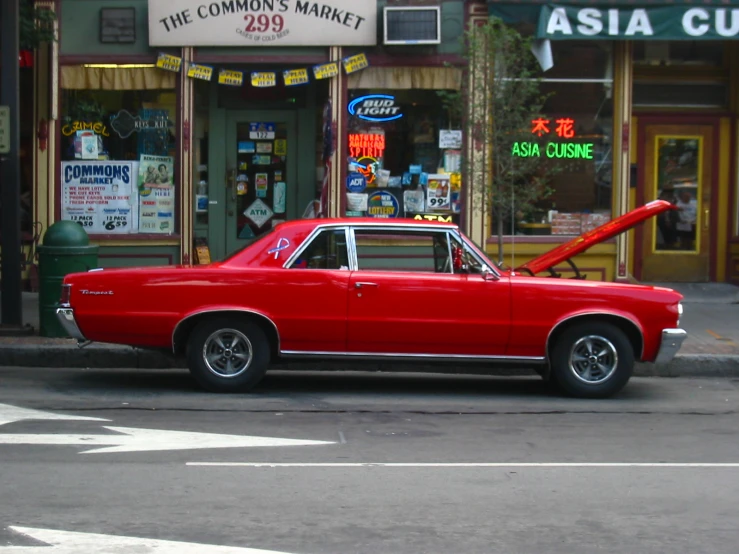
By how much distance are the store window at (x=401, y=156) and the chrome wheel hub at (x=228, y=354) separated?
19.5 ft

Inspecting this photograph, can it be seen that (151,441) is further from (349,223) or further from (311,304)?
(349,223)

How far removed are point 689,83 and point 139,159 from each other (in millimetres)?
7768

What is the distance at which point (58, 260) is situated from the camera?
38.7 feet

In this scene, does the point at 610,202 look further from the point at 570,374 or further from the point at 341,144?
the point at 570,374

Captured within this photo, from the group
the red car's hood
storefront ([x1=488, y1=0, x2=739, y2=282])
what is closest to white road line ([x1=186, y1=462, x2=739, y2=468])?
the red car's hood

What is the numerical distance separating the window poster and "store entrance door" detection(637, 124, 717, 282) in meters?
6.63

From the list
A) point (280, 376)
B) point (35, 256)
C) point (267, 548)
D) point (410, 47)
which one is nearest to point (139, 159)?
point (35, 256)

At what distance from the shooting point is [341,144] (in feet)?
50.4

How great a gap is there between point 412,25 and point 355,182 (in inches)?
86.4

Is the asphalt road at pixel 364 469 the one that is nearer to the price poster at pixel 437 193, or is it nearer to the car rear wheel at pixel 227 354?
the car rear wheel at pixel 227 354

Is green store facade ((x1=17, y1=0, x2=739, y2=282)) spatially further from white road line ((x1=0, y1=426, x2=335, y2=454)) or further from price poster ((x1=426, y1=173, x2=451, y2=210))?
white road line ((x1=0, y1=426, x2=335, y2=454))

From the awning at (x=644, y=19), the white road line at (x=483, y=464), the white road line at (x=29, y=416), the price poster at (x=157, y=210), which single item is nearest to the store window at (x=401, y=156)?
the awning at (x=644, y=19)

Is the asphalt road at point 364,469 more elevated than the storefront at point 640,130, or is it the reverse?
the storefront at point 640,130

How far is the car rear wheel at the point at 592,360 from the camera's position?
9797 millimetres
